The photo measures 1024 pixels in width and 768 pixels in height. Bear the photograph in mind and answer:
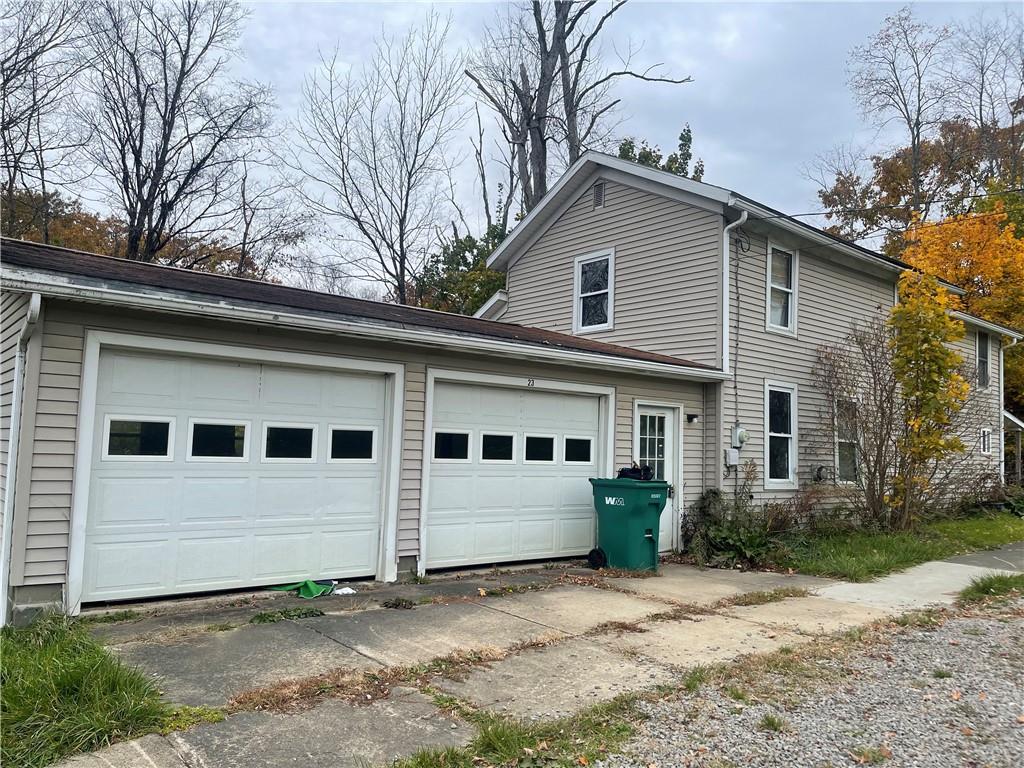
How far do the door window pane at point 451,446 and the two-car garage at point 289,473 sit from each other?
0.06 ft

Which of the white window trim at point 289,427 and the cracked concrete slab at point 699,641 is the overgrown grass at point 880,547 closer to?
the cracked concrete slab at point 699,641

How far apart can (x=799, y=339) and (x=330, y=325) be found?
28.2 feet

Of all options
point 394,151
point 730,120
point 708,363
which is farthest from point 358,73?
point 708,363

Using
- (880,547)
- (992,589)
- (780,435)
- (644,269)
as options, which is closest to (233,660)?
(992,589)

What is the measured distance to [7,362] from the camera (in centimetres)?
608

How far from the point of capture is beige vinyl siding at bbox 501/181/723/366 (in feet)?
36.2

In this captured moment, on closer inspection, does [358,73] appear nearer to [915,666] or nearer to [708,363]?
[708,363]

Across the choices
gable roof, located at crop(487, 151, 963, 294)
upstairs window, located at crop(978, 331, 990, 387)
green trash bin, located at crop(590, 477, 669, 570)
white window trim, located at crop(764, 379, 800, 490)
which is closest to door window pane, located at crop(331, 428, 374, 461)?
green trash bin, located at crop(590, 477, 669, 570)

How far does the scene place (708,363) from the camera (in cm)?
1084

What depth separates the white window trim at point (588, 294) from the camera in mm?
12461

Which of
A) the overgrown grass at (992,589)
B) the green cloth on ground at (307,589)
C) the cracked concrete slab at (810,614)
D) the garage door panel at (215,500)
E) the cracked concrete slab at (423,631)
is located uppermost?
the garage door panel at (215,500)

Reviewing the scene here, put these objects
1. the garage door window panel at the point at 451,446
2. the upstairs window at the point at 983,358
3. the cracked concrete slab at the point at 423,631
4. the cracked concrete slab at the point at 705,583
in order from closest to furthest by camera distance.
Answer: the cracked concrete slab at the point at 423,631
the cracked concrete slab at the point at 705,583
the garage door window panel at the point at 451,446
the upstairs window at the point at 983,358

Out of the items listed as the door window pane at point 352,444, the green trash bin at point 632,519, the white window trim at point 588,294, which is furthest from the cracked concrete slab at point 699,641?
the white window trim at point 588,294

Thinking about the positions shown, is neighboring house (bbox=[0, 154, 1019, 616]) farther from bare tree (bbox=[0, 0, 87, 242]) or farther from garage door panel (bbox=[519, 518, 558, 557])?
bare tree (bbox=[0, 0, 87, 242])
